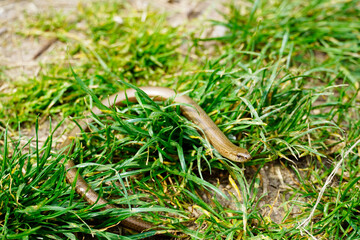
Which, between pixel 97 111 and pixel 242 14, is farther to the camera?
pixel 242 14

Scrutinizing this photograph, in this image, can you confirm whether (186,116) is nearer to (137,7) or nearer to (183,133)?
(183,133)

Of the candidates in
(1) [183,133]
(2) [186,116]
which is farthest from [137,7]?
(1) [183,133]

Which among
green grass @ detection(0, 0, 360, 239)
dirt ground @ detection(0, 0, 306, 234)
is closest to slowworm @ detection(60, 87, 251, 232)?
green grass @ detection(0, 0, 360, 239)

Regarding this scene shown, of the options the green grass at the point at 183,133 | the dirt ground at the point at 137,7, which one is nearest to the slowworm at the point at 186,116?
the green grass at the point at 183,133

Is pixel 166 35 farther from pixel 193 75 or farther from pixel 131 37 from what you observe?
pixel 193 75

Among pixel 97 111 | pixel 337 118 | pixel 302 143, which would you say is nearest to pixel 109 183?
pixel 97 111

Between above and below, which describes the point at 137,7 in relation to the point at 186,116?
above
